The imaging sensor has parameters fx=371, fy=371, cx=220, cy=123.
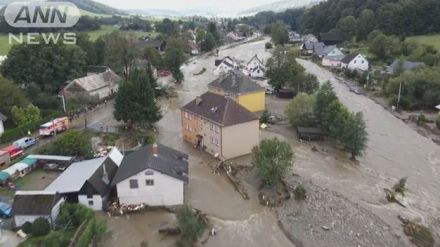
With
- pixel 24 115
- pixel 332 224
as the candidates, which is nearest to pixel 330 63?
pixel 24 115

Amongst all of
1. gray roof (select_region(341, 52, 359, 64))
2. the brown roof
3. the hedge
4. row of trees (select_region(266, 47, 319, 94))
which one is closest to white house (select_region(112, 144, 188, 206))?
the brown roof

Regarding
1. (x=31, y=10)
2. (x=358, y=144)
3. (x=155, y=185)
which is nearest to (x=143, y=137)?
(x=155, y=185)

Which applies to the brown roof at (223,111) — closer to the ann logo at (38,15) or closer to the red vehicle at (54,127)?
the red vehicle at (54,127)

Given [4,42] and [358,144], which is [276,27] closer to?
[4,42]

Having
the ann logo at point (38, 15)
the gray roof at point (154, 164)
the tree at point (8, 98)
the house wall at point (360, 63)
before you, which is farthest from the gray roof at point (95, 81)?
the house wall at point (360, 63)

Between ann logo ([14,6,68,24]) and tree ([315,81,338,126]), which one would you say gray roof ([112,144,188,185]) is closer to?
tree ([315,81,338,126])

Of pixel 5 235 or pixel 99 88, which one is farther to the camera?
pixel 99 88

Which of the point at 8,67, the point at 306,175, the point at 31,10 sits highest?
the point at 31,10
